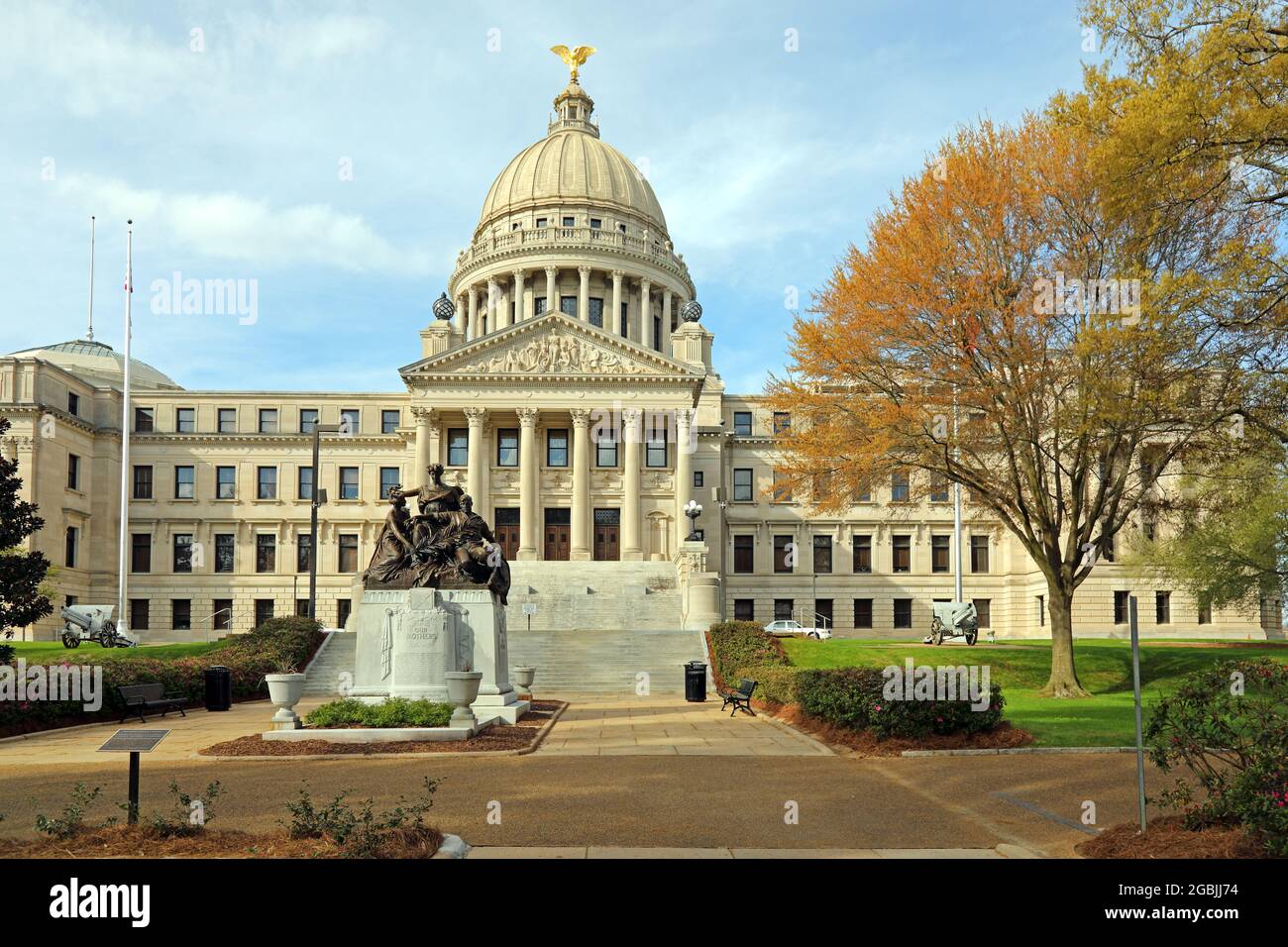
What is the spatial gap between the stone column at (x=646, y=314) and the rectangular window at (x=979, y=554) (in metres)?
30.8

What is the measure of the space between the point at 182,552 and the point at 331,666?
39785 mm

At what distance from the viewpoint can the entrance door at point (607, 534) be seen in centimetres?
6506

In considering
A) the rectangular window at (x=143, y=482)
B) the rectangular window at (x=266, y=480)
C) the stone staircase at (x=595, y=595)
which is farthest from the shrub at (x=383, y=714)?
the rectangular window at (x=143, y=482)

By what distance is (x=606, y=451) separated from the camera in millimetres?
65688

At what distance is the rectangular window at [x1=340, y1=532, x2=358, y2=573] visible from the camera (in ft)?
237

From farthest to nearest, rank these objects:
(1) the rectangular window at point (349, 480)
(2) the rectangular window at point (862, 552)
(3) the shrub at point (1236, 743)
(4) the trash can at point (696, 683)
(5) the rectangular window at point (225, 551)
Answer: (1) the rectangular window at point (349, 480)
(2) the rectangular window at point (862, 552)
(5) the rectangular window at point (225, 551)
(4) the trash can at point (696, 683)
(3) the shrub at point (1236, 743)

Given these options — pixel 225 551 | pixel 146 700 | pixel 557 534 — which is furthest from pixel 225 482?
pixel 146 700

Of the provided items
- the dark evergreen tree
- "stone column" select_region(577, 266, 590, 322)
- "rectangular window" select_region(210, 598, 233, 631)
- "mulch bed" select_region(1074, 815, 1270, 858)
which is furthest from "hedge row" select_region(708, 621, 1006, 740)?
"stone column" select_region(577, 266, 590, 322)

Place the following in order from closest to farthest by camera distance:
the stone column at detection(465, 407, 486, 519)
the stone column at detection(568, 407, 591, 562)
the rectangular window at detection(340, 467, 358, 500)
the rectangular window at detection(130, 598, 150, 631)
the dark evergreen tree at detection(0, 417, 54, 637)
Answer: the dark evergreen tree at detection(0, 417, 54, 637)
the stone column at detection(568, 407, 591, 562)
the stone column at detection(465, 407, 486, 519)
the rectangular window at detection(130, 598, 150, 631)
the rectangular window at detection(340, 467, 358, 500)

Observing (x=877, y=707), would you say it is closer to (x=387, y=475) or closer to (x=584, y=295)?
(x=387, y=475)

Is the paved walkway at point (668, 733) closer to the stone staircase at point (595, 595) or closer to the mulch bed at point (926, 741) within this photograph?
the mulch bed at point (926, 741)

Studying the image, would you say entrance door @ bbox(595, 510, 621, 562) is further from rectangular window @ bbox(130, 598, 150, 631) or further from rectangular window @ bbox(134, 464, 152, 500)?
rectangular window @ bbox(134, 464, 152, 500)

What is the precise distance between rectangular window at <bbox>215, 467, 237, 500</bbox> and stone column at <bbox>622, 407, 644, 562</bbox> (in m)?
28.8
